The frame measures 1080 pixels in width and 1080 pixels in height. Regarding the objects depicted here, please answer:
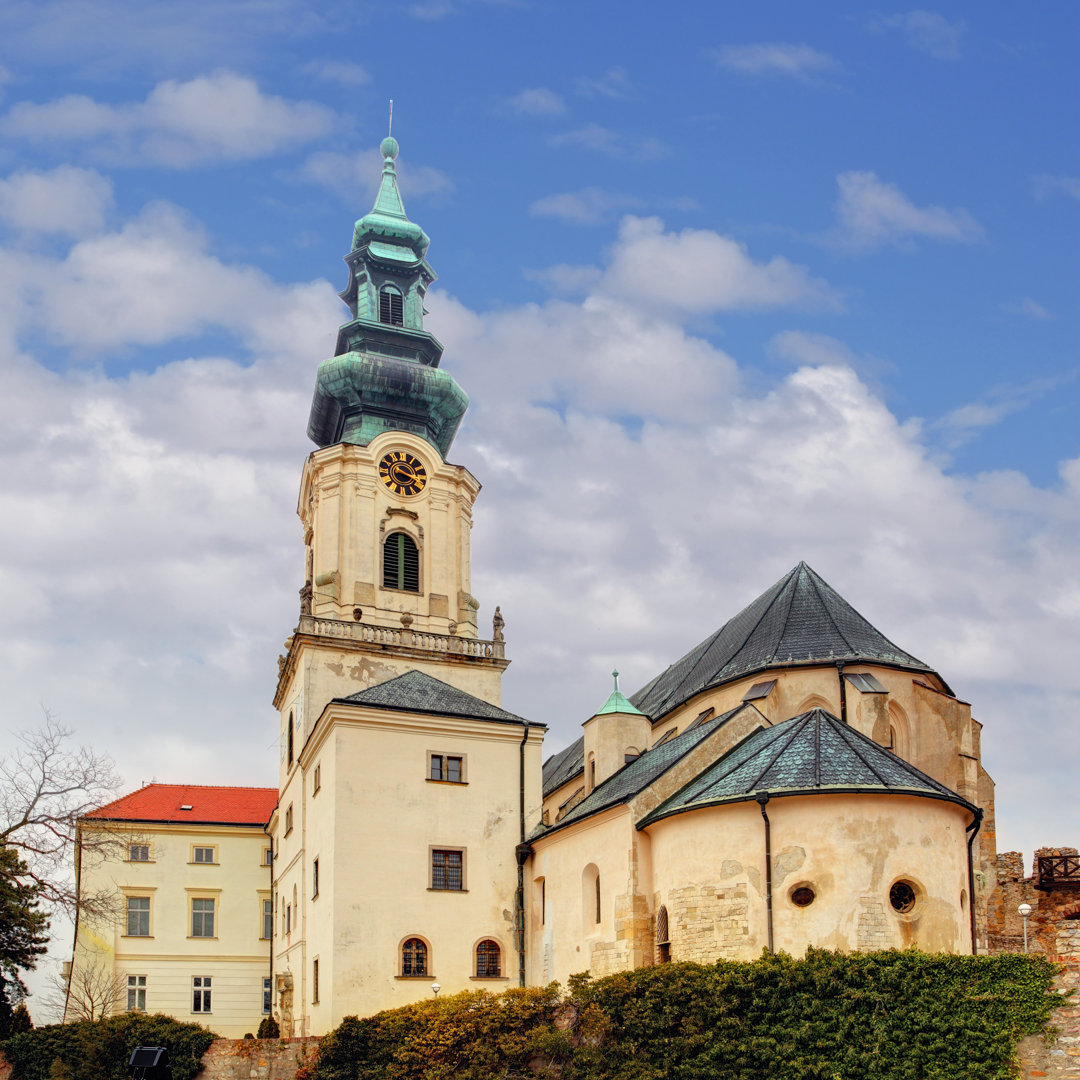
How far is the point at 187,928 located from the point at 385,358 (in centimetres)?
2235

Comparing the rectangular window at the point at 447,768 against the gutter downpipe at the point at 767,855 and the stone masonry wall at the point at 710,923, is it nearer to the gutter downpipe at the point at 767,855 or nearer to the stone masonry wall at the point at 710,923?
the stone masonry wall at the point at 710,923

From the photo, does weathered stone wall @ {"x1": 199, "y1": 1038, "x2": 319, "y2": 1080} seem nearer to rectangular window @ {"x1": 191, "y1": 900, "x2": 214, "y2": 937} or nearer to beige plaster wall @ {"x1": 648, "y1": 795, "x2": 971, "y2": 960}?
beige plaster wall @ {"x1": 648, "y1": 795, "x2": 971, "y2": 960}

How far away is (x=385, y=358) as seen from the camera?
47.9m

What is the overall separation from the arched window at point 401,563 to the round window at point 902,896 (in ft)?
75.3

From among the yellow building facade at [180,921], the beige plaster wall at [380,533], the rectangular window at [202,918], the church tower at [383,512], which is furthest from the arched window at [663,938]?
the rectangular window at [202,918]

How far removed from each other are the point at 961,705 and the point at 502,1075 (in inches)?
684

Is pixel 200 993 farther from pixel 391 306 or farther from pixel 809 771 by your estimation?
pixel 809 771

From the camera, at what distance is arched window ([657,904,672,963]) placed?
1084 inches

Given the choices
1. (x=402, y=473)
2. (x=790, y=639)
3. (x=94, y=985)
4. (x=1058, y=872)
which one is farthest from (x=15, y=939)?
(x=1058, y=872)

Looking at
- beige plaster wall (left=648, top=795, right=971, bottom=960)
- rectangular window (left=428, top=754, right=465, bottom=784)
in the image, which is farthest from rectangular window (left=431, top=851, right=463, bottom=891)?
beige plaster wall (left=648, top=795, right=971, bottom=960)

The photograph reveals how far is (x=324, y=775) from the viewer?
35.5 m

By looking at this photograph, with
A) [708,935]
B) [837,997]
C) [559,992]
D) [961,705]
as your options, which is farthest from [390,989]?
[961,705]

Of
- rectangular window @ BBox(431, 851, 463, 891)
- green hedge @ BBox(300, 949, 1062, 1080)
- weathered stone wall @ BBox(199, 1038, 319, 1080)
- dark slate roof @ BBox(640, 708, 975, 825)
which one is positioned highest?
dark slate roof @ BBox(640, 708, 975, 825)

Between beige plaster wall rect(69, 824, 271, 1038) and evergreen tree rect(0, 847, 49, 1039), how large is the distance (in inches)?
161
